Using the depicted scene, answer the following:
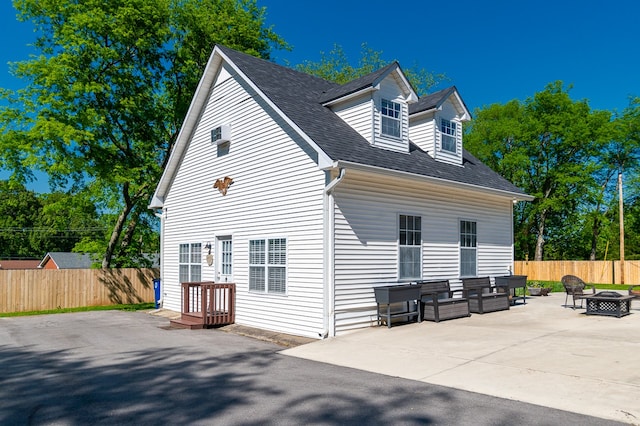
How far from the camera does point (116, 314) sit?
642 inches

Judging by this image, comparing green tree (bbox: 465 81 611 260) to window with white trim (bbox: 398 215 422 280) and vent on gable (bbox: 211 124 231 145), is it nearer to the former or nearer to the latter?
window with white trim (bbox: 398 215 422 280)

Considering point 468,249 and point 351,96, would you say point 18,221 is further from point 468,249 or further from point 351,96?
point 468,249

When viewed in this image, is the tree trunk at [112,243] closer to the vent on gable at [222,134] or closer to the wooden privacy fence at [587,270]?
the vent on gable at [222,134]

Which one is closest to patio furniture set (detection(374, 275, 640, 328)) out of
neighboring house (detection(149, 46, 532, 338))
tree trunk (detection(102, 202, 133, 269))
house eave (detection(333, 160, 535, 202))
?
neighboring house (detection(149, 46, 532, 338))

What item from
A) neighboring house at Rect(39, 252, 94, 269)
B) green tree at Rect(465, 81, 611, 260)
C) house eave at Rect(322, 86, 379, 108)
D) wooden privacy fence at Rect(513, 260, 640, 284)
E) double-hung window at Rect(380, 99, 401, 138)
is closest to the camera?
house eave at Rect(322, 86, 379, 108)

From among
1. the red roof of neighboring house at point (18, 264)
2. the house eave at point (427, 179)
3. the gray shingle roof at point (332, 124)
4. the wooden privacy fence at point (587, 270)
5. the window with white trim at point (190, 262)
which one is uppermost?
the gray shingle roof at point (332, 124)

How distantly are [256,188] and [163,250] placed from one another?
624cm

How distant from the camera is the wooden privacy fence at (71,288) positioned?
697 inches

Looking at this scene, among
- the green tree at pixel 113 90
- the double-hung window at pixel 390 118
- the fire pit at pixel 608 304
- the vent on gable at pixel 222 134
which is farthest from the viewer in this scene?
the green tree at pixel 113 90

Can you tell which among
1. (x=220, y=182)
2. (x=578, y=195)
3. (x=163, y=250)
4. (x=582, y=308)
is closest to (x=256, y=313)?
(x=220, y=182)

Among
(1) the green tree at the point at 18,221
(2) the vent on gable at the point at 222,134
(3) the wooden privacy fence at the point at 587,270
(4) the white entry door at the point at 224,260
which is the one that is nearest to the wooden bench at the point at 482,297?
(4) the white entry door at the point at 224,260

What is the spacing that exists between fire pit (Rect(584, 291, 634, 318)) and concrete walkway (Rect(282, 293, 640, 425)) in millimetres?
300

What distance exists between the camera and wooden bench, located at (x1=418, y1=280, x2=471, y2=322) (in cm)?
1141

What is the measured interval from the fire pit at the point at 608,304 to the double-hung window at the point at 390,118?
20.6 feet
